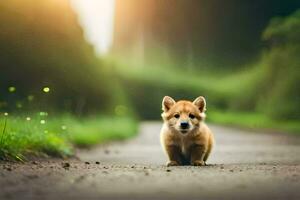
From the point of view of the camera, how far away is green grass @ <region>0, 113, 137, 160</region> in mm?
15359

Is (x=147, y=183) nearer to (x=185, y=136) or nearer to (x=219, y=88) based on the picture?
(x=185, y=136)

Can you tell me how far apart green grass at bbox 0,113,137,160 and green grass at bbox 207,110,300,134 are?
1191 cm

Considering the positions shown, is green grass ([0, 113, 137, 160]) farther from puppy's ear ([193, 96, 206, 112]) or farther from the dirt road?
puppy's ear ([193, 96, 206, 112])

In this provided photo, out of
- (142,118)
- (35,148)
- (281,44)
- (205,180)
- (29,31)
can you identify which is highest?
(142,118)

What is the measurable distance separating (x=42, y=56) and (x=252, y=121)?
24.6 m

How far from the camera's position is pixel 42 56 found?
26.1m

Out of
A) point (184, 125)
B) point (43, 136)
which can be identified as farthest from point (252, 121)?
point (184, 125)

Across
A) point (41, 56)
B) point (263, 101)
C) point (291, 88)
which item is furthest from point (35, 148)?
point (263, 101)

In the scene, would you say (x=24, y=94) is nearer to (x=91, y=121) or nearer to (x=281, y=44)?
(x=91, y=121)

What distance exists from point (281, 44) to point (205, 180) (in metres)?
36.5

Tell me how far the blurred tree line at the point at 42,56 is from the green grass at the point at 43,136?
883 millimetres

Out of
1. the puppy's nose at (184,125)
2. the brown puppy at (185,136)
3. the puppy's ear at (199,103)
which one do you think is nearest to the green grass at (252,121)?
the puppy's ear at (199,103)

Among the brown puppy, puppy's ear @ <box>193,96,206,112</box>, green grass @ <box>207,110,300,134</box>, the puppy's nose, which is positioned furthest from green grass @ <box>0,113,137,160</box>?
green grass @ <box>207,110,300,134</box>

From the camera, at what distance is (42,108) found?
22438mm
